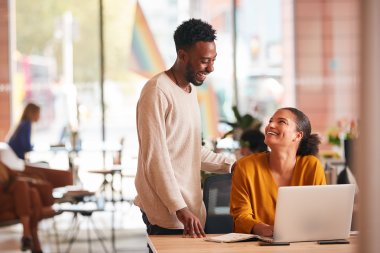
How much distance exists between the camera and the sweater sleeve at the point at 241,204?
3.07 meters

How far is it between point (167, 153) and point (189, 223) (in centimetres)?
26

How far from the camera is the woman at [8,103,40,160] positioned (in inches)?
417

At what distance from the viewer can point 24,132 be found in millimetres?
10734

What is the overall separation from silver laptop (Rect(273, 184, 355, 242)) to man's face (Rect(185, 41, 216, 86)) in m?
0.56

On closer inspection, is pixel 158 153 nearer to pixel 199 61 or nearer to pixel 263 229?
pixel 199 61

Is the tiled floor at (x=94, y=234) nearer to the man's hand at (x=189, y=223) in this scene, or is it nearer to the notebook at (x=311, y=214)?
the man's hand at (x=189, y=223)

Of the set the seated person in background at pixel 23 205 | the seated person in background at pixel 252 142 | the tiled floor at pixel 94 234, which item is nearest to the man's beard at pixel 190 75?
the seated person in background at pixel 252 142

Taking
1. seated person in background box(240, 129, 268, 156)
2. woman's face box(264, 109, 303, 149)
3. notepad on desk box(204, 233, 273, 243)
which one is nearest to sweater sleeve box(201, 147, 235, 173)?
woman's face box(264, 109, 303, 149)

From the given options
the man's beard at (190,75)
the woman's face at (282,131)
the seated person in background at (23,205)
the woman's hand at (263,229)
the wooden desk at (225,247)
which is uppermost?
the man's beard at (190,75)

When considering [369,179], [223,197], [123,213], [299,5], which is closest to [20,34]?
[123,213]

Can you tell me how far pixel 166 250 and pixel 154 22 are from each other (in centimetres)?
937

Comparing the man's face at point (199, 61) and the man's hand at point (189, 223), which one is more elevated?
the man's face at point (199, 61)

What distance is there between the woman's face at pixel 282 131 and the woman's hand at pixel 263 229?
31 cm

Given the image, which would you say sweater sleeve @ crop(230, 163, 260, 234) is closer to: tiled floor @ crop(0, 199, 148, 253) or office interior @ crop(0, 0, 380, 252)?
tiled floor @ crop(0, 199, 148, 253)
